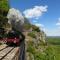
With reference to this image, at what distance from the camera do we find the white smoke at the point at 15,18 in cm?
3669

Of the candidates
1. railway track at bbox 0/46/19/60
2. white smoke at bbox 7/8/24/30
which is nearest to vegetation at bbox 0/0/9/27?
white smoke at bbox 7/8/24/30

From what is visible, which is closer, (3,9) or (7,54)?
(7,54)

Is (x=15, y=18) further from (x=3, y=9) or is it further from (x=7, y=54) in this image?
(x=7, y=54)

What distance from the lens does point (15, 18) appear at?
37.5m

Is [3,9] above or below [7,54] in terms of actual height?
above

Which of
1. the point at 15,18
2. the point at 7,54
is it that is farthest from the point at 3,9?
the point at 7,54

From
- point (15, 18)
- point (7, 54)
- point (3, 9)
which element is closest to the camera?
point (7, 54)

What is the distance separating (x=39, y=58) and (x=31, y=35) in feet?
11.0

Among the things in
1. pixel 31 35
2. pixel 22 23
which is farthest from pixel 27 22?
pixel 31 35

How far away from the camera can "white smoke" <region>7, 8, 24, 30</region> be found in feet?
120

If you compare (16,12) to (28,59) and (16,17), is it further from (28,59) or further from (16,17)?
(28,59)

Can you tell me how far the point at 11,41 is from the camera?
1986 cm

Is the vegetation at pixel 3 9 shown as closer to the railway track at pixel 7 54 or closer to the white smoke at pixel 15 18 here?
the white smoke at pixel 15 18

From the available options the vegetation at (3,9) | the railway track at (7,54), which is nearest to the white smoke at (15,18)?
the vegetation at (3,9)
